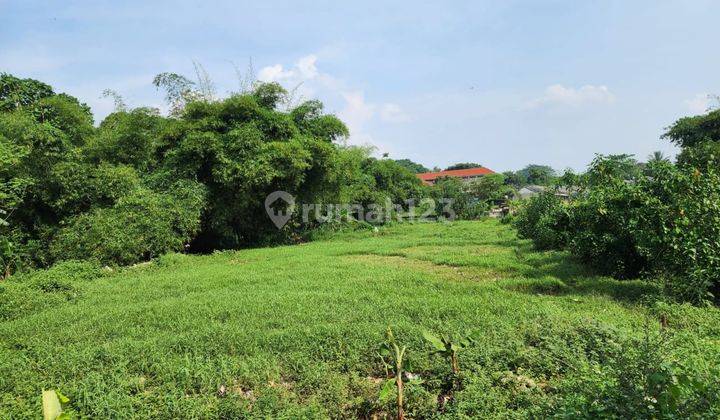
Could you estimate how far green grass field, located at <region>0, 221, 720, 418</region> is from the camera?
102 inches

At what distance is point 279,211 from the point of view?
12.0 meters

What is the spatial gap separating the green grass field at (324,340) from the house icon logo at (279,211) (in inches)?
219

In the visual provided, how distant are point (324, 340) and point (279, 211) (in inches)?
347

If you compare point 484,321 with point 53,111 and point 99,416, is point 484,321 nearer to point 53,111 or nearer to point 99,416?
point 99,416

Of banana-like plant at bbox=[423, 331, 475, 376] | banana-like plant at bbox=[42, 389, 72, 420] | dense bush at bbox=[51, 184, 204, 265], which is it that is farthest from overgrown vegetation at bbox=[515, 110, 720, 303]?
dense bush at bbox=[51, 184, 204, 265]

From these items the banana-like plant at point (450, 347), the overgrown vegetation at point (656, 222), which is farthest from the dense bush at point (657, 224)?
the banana-like plant at point (450, 347)

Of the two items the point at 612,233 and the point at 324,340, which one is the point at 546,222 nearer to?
the point at 612,233

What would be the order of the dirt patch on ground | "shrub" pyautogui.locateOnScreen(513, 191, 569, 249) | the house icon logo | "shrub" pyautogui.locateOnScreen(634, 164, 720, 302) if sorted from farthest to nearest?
the house icon logo, "shrub" pyautogui.locateOnScreen(513, 191, 569, 249), the dirt patch on ground, "shrub" pyautogui.locateOnScreen(634, 164, 720, 302)

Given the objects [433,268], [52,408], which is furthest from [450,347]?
[433,268]

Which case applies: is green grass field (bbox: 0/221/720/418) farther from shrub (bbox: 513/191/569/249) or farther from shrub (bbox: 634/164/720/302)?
shrub (bbox: 513/191/569/249)

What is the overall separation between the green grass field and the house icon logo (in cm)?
556

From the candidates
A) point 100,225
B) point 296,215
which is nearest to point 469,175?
point 296,215

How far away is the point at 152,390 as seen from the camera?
2877 millimetres

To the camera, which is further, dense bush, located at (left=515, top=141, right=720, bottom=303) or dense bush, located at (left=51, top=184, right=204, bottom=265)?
dense bush, located at (left=51, top=184, right=204, bottom=265)
